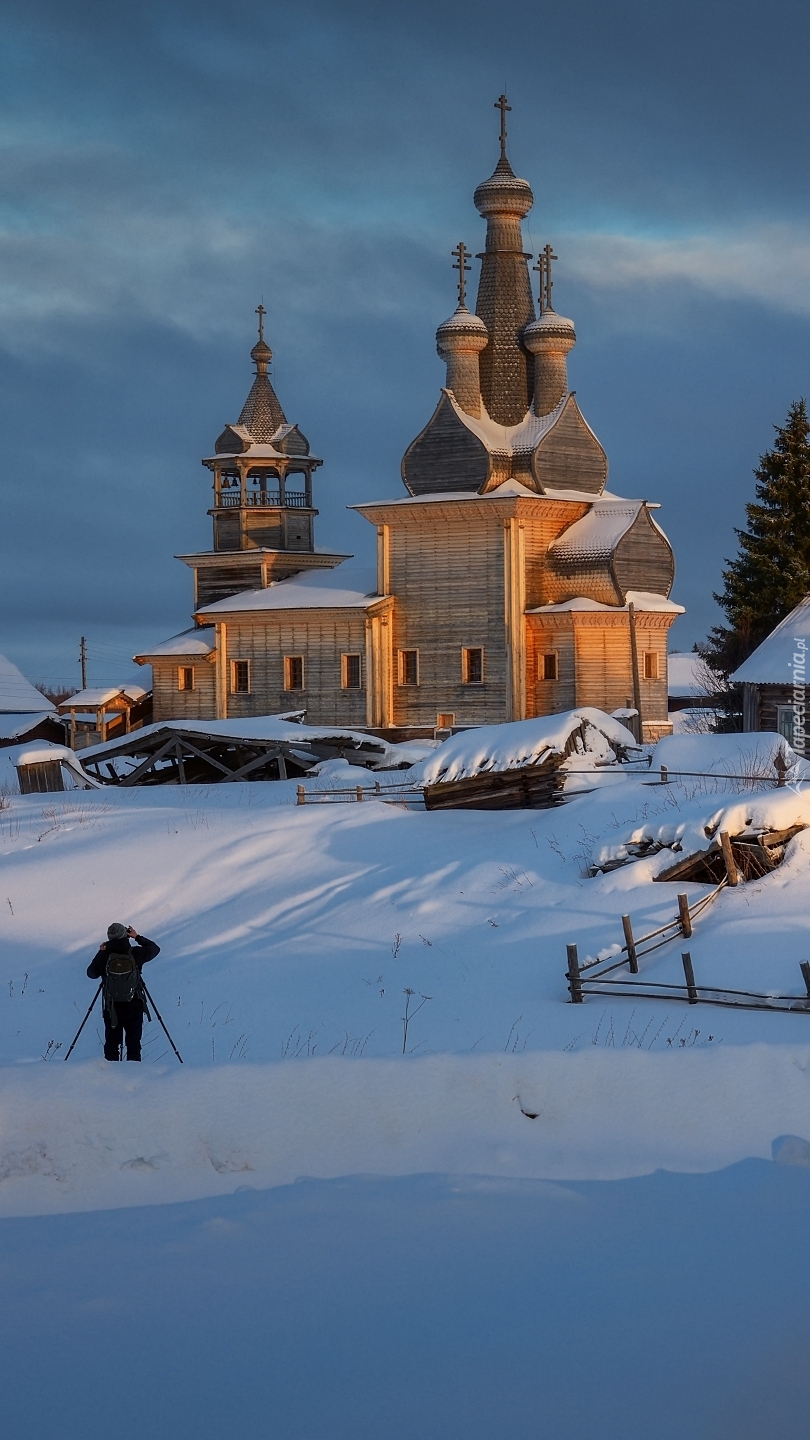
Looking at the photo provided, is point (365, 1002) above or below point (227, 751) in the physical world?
below

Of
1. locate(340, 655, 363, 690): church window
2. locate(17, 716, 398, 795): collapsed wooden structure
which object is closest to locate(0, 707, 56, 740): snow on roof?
locate(340, 655, 363, 690): church window

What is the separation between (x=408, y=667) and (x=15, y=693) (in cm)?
3050

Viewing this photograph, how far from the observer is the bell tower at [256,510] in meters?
50.1

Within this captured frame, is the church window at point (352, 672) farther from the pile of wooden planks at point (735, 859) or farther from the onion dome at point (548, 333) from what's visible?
the pile of wooden planks at point (735, 859)

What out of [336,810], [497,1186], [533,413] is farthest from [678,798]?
[533,413]

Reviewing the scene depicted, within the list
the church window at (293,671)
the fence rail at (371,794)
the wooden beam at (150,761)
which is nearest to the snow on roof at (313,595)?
the church window at (293,671)

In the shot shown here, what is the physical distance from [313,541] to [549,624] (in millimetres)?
12348

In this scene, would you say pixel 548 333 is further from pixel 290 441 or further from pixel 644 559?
pixel 290 441

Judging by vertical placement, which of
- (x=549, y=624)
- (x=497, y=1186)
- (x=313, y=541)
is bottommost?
(x=497, y=1186)

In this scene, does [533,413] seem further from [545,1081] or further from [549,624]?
[545,1081]

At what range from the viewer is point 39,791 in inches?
1415

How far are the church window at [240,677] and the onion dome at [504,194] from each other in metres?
15.9

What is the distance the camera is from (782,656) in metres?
32.9

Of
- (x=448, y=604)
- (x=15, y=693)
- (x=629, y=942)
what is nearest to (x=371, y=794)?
(x=629, y=942)
